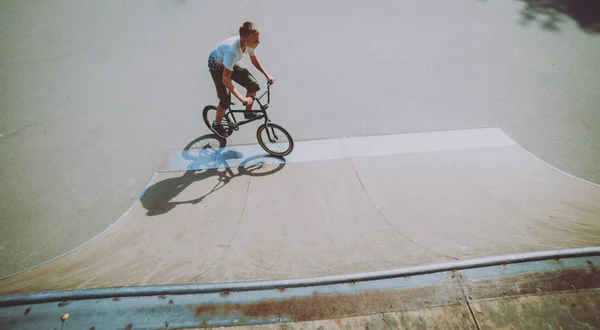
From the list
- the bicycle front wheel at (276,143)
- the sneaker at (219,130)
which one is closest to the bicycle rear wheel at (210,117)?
the sneaker at (219,130)

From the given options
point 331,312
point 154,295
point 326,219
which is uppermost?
point 154,295

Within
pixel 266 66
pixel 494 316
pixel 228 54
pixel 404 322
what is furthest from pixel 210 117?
pixel 494 316

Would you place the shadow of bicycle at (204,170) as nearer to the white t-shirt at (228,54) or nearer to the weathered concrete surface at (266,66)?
the weathered concrete surface at (266,66)

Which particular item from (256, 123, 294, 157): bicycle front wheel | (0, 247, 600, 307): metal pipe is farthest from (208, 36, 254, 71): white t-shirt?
(0, 247, 600, 307): metal pipe

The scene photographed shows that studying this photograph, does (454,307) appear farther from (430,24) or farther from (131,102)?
(430,24)

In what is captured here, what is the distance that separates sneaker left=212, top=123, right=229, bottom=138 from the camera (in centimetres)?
459

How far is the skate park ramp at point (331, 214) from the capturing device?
9.16ft

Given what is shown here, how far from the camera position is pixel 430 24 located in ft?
25.1

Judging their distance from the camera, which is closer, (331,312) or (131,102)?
(331,312)

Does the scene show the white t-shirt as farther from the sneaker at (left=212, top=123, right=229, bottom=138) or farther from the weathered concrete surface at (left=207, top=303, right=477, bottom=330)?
the weathered concrete surface at (left=207, top=303, right=477, bottom=330)

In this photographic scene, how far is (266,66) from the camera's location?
654 centimetres

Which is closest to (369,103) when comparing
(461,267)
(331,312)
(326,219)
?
(326,219)

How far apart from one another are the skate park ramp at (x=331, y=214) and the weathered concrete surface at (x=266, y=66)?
1.61 feet

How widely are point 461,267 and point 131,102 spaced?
6683mm
